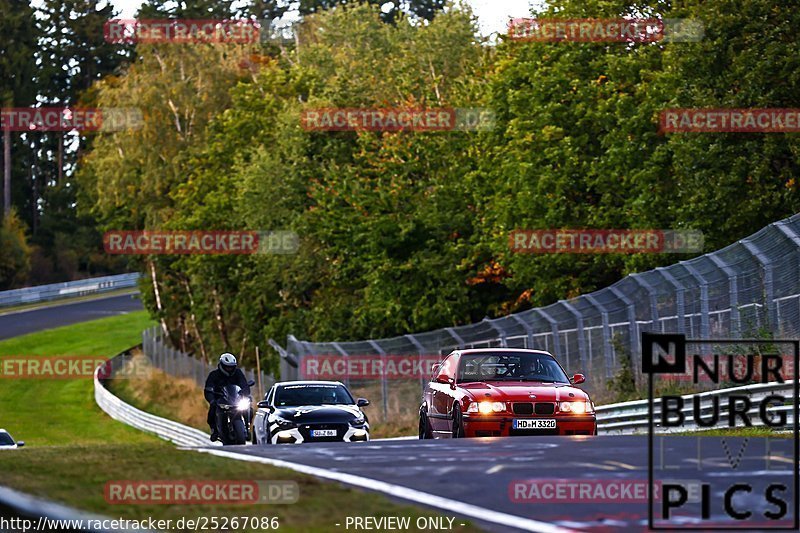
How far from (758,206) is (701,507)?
28417 millimetres

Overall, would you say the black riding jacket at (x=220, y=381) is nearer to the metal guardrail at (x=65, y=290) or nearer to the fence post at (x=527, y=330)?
the fence post at (x=527, y=330)

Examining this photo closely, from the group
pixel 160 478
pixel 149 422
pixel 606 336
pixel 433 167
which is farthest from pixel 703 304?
pixel 149 422

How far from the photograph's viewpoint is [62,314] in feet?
335

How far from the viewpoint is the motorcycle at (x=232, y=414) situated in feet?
77.8

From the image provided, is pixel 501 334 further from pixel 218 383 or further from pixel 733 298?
pixel 218 383

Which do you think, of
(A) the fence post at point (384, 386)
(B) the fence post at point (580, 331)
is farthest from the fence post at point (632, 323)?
(A) the fence post at point (384, 386)

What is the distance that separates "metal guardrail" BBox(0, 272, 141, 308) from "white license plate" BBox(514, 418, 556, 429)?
78.0m

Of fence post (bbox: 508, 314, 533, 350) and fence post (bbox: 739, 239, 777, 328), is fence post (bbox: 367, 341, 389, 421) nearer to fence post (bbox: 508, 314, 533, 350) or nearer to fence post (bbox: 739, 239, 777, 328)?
fence post (bbox: 508, 314, 533, 350)

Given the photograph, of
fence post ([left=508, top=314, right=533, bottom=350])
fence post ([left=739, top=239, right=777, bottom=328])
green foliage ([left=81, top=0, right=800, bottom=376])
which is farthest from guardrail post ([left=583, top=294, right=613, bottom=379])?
fence post ([left=739, top=239, right=777, bottom=328])

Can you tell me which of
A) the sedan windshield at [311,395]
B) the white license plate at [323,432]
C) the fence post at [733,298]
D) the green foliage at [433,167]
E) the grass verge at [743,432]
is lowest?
the white license plate at [323,432]

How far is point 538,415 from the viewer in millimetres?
20156

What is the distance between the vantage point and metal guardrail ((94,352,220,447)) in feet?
163

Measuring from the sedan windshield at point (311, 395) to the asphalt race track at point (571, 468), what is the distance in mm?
9529

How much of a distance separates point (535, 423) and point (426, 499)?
9.40m
